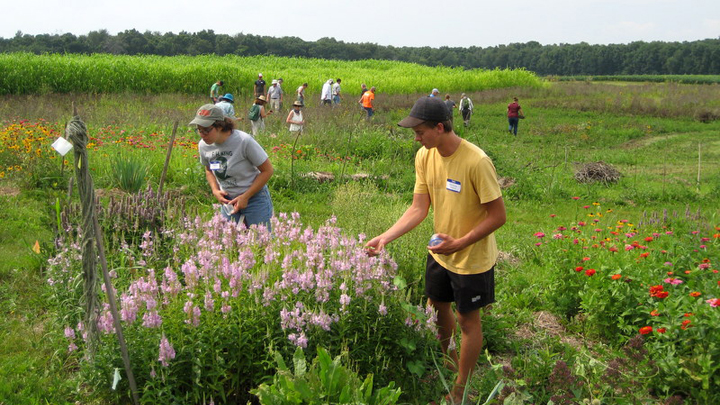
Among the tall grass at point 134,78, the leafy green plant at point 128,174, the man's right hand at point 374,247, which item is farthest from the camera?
the tall grass at point 134,78

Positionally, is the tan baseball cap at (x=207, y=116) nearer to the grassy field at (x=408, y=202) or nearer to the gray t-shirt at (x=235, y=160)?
the gray t-shirt at (x=235, y=160)

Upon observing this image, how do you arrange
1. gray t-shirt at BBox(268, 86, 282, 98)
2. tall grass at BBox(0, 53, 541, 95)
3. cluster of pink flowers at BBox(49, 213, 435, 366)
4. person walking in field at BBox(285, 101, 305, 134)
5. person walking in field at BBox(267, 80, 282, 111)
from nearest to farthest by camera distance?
cluster of pink flowers at BBox(49, 213, 435, 366), person walking in field at BBox(285, 101, 305, 134), person walking in field at BBox(267, 80, 282, 111), gray t-shirt at BBox(268, 86, 282, 98), tall grass at BBox(0, 53, 541, 95)

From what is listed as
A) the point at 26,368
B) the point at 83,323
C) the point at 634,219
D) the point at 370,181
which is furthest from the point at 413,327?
the point at 634,219

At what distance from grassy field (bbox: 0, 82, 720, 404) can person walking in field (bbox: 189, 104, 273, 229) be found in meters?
0.88

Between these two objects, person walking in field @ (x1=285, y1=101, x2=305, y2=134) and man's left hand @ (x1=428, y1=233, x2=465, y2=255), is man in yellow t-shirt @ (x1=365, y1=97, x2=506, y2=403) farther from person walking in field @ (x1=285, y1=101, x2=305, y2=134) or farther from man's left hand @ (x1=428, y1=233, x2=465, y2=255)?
person walking in field @ (x1=285, y1=101, x2=305, y2=134)

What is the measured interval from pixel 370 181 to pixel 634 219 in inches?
171

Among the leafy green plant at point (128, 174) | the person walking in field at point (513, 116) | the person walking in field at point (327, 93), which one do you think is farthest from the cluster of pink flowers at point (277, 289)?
the person walking in field at point (327, 93)

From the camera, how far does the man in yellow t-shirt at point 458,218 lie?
3320 millimetres

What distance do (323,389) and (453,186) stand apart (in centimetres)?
134

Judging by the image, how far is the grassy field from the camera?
3.68 m

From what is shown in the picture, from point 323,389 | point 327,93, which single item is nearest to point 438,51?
point 327,93

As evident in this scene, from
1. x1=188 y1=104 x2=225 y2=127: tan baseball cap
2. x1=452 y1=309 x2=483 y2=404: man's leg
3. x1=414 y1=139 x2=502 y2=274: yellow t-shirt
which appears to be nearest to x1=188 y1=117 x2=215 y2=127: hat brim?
x1=188 y1=104 x2=225 y2=127: tan baseball cap

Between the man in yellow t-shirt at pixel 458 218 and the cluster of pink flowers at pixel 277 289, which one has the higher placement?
the man in yellow t-shirt at pixel 458 218

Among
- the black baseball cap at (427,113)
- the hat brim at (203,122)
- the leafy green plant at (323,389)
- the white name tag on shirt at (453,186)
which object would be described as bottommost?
the leafy green plant at (323,389)
